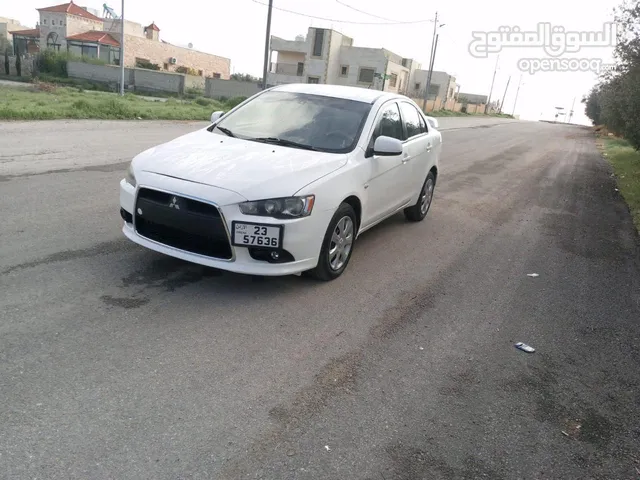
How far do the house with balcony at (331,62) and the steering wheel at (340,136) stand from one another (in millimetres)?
60165

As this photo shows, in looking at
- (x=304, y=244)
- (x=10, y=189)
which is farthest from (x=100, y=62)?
(x=304, y=244)

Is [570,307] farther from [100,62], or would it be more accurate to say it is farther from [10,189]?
[100,62]

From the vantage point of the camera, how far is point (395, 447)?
2.92m

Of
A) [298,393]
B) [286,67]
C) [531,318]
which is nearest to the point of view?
[298,393]

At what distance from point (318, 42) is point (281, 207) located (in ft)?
216

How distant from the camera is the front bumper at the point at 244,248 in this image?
424 cm

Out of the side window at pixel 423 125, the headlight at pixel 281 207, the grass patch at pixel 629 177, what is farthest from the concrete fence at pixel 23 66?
the headlight at pixel 281 207

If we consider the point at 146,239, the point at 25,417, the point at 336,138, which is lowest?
the point at 25,417

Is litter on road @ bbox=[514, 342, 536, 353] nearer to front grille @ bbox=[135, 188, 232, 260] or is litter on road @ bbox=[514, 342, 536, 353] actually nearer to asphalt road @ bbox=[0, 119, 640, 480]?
asphalt road @ bbox=[0, 119, 640, 480]

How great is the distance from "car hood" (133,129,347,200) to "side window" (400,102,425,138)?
1.93 m

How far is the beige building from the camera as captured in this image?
2687 inches


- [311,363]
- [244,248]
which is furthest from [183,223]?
[311,363]

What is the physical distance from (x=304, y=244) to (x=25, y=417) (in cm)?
237

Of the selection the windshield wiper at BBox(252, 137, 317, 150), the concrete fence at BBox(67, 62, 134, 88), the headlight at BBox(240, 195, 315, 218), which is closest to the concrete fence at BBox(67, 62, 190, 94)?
the concrete fence at BBox(67, 62, 134, 88)
